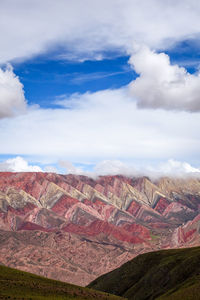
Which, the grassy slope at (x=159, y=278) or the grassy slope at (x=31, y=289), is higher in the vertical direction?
the grassy slope at (x=31, y=289)

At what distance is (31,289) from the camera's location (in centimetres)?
7488

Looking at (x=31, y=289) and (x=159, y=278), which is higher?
(x=31, y=289)

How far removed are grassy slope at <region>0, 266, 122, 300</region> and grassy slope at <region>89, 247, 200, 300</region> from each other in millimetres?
23042

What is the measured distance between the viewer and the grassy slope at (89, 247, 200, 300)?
3863 inches

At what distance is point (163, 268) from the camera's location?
410 ft

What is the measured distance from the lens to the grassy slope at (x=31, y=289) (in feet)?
227

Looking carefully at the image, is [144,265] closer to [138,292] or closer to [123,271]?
[123,271]

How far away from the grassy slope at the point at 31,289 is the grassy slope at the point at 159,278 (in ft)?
75.6

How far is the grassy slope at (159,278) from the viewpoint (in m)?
98.1

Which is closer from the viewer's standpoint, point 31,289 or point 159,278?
point 31,289

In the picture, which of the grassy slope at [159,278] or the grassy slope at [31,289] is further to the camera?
the grassy slope at [159,278]

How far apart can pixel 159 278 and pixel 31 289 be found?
189 feet

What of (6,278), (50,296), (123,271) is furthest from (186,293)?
(123,271)

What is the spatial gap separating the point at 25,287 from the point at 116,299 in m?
22.2
